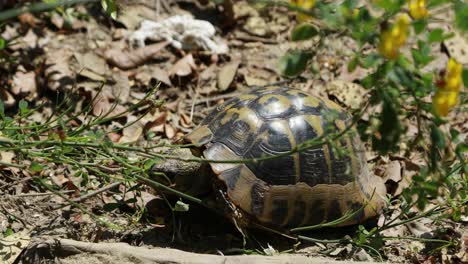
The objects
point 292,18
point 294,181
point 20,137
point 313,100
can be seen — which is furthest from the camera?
point 292,18

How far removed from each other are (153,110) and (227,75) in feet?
2.68

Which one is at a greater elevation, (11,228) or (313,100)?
(313,100)

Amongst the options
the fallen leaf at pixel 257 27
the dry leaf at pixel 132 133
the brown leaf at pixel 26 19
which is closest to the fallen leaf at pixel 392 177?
the dry leaf at pixel 132 133

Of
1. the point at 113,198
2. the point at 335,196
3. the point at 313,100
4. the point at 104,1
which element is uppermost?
the point at 104,1

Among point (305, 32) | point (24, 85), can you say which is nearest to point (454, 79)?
point (305, 32)

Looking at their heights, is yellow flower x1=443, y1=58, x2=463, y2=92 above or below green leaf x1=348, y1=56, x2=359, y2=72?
above

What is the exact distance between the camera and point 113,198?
4.08 metres

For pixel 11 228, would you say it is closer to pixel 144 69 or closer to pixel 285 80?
pixel 144 69

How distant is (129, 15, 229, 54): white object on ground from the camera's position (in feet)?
18.2

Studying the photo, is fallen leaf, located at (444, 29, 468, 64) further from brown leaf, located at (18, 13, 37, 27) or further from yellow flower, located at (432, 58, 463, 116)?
yellow flower, located at (432, 58, 463, 116)

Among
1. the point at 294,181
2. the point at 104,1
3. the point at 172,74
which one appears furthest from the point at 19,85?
the point at 294,181

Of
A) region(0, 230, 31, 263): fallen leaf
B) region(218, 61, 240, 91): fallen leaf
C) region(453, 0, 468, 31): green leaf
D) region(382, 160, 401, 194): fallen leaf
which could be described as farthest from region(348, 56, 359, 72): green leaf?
region(218, 61, 240, 91): fallen leaf

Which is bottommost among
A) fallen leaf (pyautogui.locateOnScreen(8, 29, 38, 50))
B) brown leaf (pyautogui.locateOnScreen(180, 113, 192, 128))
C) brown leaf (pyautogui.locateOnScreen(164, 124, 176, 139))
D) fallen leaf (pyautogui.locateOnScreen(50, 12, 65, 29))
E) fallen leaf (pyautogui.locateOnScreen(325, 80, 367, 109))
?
brown leaf (pyautogui.locateOnScreen(164, 124, 176, 139))

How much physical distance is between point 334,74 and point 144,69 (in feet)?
5.09
